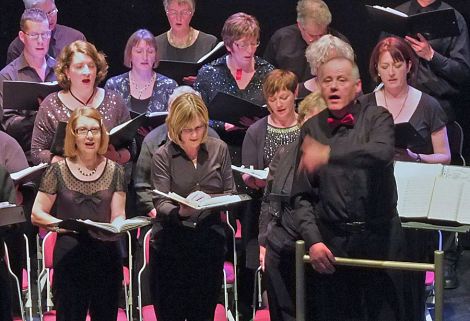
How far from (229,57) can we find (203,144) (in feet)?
4.23

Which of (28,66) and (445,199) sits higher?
(28,66)

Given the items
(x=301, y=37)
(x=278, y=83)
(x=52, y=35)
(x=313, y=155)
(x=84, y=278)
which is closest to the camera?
(x=313, y=155)

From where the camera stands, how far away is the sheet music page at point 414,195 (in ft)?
15.2

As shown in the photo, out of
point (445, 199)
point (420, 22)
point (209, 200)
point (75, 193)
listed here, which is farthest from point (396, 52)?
point (75, 193)

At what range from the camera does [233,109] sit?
19.7 ft

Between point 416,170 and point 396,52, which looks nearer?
point 416,170

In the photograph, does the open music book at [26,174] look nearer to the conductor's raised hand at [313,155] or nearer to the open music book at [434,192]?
the conductor's raised hand at [313,155]

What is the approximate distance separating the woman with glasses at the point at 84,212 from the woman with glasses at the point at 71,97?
1.63ft

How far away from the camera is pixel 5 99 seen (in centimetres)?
591

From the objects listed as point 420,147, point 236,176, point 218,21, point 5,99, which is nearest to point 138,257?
point 236,176

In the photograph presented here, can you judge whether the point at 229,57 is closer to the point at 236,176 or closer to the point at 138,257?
the point at 236,176

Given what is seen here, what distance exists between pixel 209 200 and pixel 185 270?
47cm

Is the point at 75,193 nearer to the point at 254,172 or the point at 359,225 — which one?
the point at 254,172

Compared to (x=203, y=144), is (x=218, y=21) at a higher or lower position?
higher
